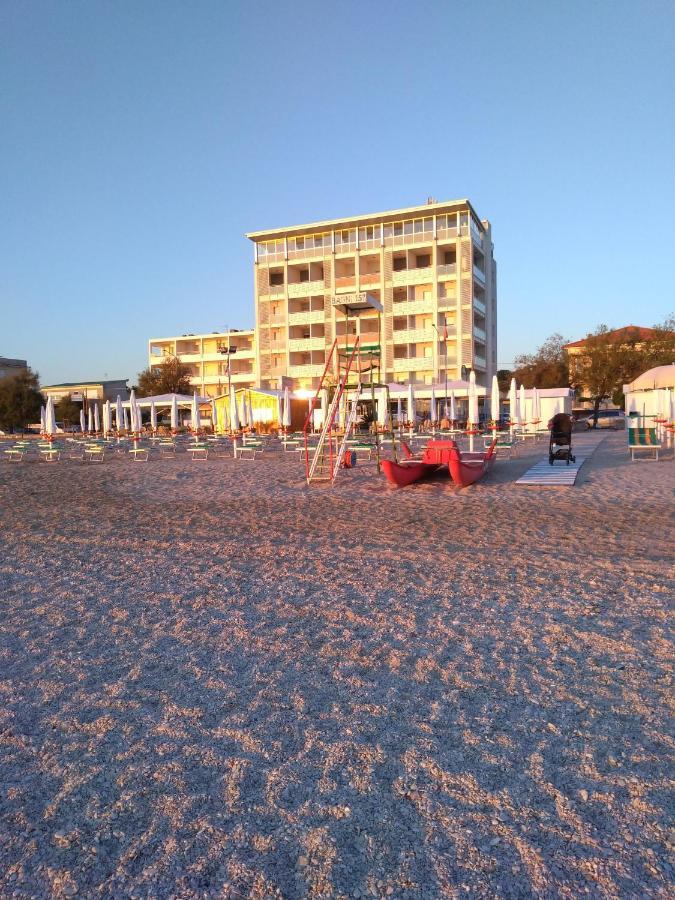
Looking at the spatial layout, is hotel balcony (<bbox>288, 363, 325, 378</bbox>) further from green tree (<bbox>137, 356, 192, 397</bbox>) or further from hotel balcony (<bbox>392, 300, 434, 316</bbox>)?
green tree (<bbox>137, 356, 192, 397</bbox>)

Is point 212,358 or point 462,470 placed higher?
point 212,358

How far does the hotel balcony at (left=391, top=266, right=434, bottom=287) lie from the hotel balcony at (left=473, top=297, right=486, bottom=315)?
4201 mm

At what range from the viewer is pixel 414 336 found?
4766cm

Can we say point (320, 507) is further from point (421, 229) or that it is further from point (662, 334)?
point (421, 229)

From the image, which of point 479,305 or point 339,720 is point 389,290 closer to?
point 479,305

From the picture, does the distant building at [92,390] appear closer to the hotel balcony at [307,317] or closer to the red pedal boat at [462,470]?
the hotel balcony at [307,317]

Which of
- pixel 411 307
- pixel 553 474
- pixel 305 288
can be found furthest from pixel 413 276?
pixel 553 474

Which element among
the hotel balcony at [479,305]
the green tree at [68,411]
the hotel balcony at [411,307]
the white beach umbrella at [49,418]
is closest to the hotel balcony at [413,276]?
the hotel balcony at [411,307]

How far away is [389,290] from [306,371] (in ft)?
31.1

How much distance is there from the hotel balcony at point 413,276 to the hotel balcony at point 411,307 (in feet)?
5.32

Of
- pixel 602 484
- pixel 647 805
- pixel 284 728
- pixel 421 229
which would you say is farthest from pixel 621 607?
pixel 421 229

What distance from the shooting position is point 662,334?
134 feet

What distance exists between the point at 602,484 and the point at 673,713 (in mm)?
9366

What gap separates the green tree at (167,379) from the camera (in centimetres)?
5803
